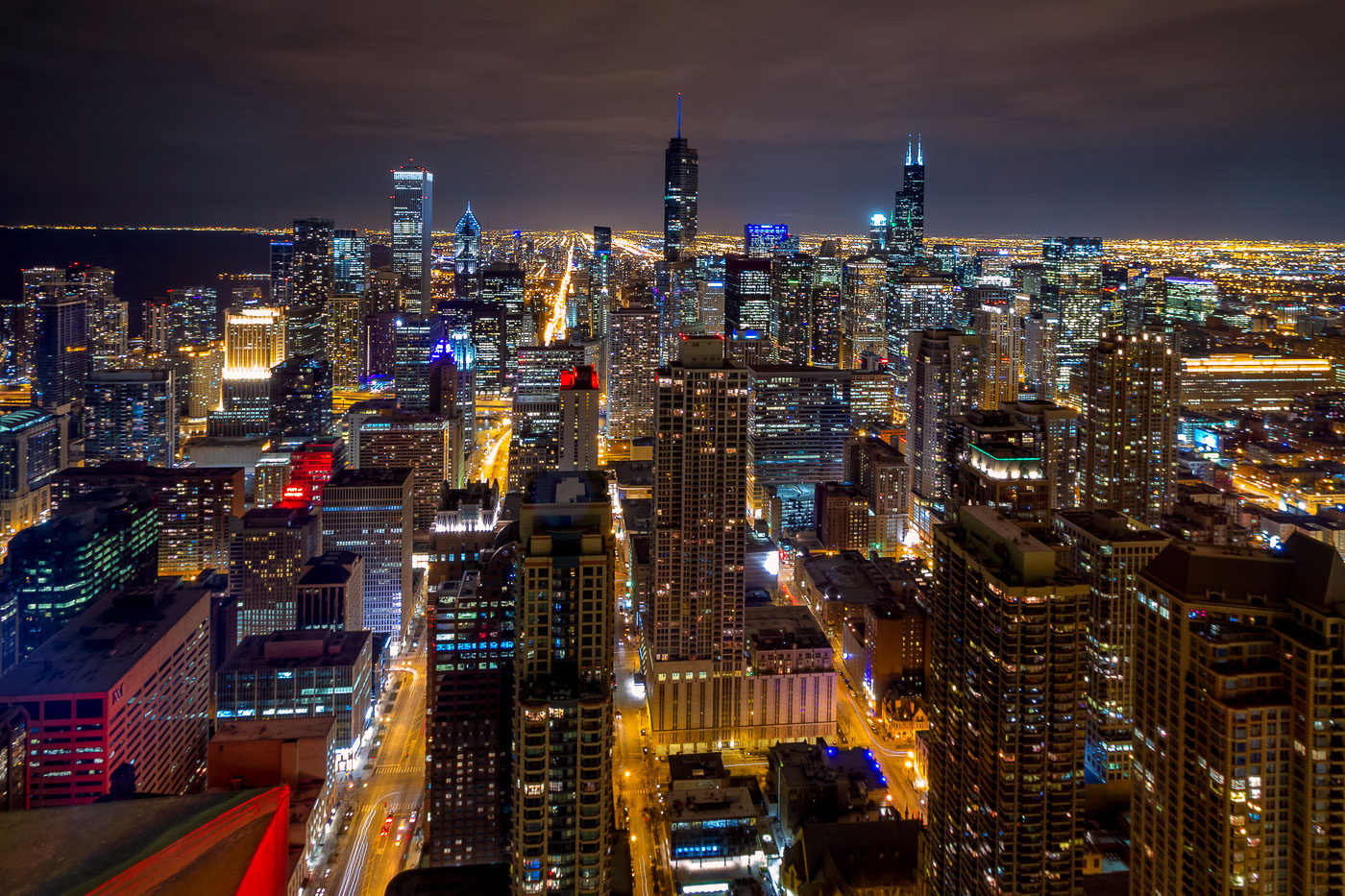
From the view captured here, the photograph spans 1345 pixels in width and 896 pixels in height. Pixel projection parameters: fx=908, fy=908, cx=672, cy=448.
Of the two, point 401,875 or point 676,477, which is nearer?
point 401,875

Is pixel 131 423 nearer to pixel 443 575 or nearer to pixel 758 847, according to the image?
pixel 443 575

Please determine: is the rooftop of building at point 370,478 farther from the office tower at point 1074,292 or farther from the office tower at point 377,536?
the office tower at point 1074,292

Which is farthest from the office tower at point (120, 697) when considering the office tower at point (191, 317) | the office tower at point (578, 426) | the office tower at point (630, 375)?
the office tower at point (191, 317)

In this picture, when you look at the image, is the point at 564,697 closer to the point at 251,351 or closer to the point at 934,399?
the point at 934,399

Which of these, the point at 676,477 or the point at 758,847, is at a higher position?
the point at 676,477

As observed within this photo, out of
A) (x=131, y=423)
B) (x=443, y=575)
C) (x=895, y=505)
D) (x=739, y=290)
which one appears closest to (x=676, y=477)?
(x=443, y=575)
